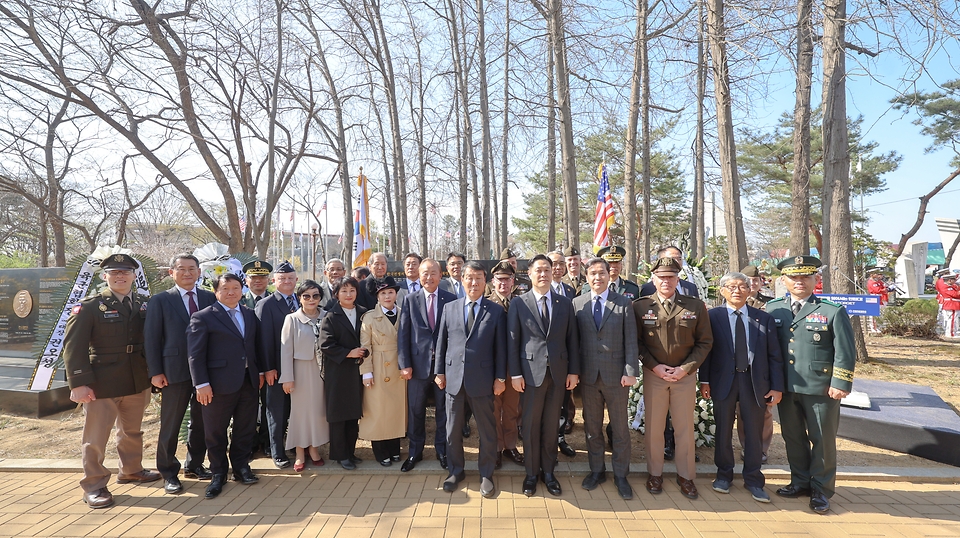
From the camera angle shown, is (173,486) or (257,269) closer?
(173,486)

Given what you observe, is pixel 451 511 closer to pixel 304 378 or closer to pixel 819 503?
pixel 304 378

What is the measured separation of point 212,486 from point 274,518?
792mm

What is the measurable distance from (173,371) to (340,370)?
1365 mm

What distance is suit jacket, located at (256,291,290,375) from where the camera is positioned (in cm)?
425

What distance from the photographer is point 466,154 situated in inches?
587

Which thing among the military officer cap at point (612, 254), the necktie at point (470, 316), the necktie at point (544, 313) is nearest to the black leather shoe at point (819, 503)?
the necktie at point (544, 313)

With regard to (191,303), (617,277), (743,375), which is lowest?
(743,375)

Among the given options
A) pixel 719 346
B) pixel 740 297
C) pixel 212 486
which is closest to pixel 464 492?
pixel 212 486

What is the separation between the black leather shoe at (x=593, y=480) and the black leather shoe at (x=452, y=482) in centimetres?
106

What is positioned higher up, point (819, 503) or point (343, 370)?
point (343, 370)

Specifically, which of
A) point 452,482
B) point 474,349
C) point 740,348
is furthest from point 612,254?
point 452,482

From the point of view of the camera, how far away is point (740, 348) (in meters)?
3.82

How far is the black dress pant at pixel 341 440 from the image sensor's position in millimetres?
4340

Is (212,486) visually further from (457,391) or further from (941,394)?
(941,394)
